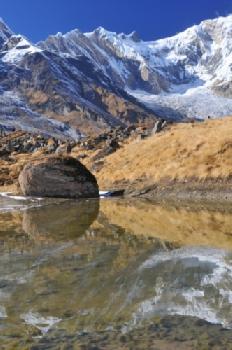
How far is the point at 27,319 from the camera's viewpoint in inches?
570

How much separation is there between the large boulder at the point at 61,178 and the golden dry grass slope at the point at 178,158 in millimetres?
6411

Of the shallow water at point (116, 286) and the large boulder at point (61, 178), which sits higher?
the large boulder at point (61, 178)

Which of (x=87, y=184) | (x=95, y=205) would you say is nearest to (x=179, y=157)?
(x=87, y=184)

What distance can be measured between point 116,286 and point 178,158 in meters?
44.6

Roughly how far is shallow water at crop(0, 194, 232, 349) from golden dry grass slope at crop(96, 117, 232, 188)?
22.6m

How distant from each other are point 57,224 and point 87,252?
12116 millimetres

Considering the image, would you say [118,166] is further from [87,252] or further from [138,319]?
[138,319]

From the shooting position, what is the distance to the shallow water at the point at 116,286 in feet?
43.2

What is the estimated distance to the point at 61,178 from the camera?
59000 mm

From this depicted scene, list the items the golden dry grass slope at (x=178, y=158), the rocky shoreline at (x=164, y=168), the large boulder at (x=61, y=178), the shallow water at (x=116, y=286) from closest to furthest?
the shallow water at (x=116, y=286), the rocky shoreline at (x=164, y=168), the golden dry grass slope at (x=178, y=158), the large boulder at (x=61, y=178)

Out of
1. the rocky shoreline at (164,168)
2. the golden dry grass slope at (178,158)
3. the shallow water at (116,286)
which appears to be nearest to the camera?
the shallow water at (116,286)

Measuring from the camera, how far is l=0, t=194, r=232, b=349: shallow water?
13.2 meters

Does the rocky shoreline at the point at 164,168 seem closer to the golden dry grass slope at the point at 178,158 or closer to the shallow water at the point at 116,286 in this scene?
the golden dry grass slope at the point at 178,158

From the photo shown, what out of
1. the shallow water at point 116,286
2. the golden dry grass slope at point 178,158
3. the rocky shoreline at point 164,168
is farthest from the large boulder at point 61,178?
the shallow water at point 116,286
